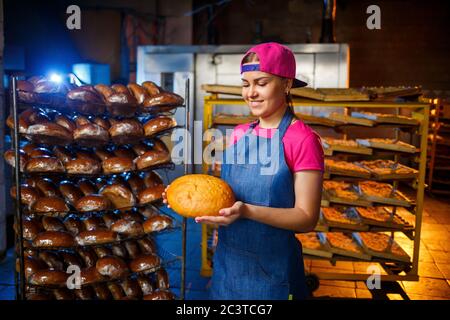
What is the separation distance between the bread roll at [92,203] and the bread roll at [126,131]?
390 mm

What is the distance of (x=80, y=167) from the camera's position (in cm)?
239

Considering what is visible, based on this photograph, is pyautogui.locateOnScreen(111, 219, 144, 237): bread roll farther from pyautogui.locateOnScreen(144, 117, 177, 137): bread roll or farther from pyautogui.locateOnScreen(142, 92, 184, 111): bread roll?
pyautogui.locateOnScreen(142, 92, 184, 111): bread roll

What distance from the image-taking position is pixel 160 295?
8.58 ft

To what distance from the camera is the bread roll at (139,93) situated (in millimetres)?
2504

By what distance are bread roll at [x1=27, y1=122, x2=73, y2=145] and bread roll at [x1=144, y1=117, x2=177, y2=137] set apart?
482 millimetres

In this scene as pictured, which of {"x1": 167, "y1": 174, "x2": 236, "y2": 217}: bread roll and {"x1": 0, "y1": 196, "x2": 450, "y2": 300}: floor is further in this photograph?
{"x1": 0, "y1": 196, "x2": 450, "y2": 300}: floor

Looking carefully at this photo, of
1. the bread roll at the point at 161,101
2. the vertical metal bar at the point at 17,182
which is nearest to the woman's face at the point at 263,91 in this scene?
the bread roll at the point at 161,101

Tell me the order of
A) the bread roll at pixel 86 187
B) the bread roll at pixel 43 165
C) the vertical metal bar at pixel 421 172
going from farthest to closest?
the vertical metal bar at pixel 421 172 → the bread roll at pixel 86 187 → the bread roll at pixel 43 165

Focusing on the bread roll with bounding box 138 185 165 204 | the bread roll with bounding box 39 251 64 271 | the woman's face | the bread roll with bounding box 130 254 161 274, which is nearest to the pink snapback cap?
the woman's face

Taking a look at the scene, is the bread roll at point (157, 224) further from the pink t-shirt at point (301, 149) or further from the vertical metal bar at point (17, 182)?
the pink t-shirt at point (301, 149)

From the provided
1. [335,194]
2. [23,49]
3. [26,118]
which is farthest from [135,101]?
[23,49]

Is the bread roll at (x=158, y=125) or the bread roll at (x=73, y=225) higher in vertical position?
the bread roll at (x=158, y=125)

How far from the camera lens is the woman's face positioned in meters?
1.46

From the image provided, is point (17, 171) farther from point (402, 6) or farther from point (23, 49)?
point (402, 6)
